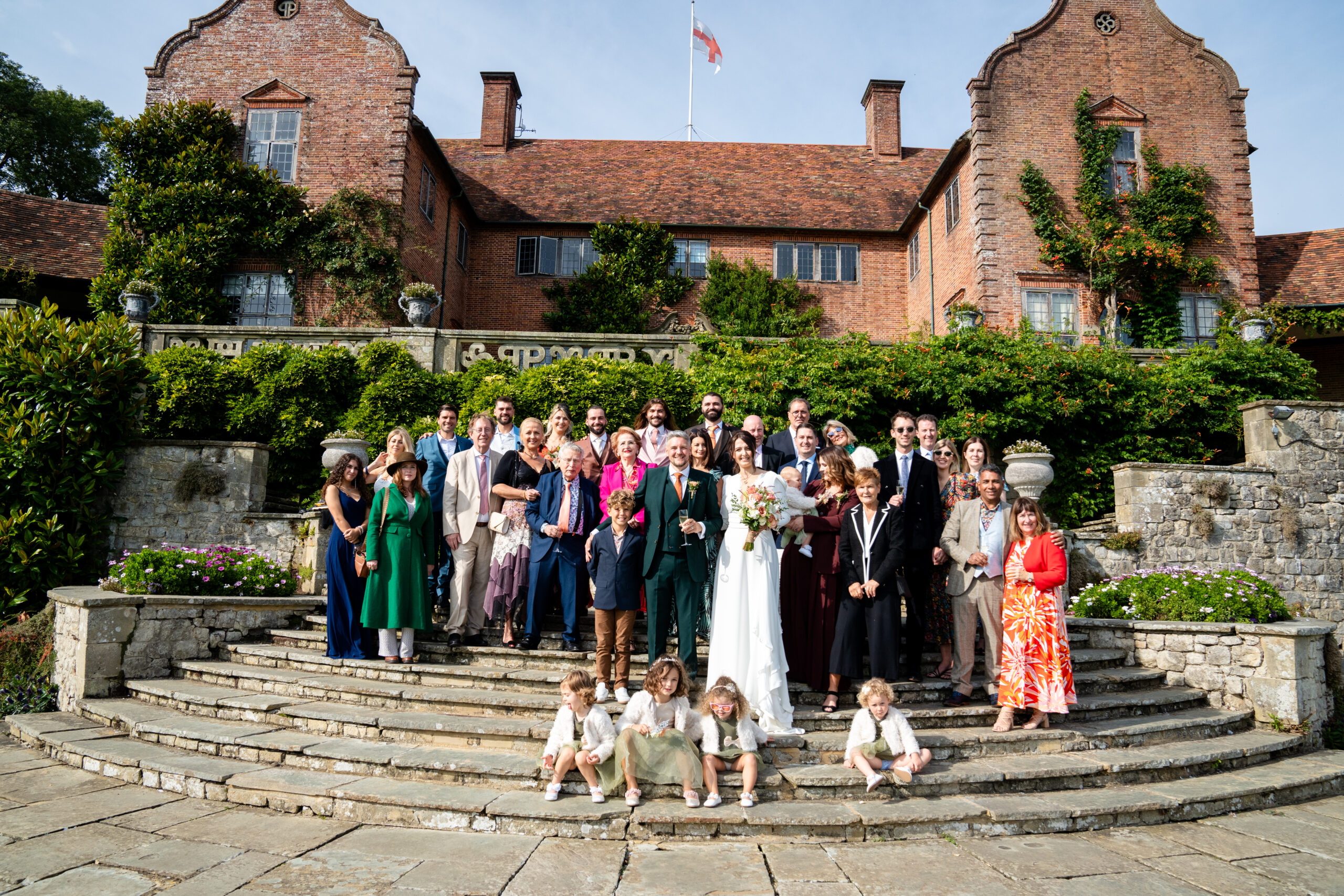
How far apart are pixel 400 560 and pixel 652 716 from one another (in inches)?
120

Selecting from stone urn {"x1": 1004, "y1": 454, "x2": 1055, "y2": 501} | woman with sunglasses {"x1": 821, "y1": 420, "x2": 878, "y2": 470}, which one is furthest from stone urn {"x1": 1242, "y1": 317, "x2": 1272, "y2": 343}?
woman with sunglasses {"x1": 821, "y1": 420, "x2": 878, "y2": 470}

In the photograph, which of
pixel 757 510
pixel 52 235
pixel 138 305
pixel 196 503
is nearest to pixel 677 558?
pixel 757 510

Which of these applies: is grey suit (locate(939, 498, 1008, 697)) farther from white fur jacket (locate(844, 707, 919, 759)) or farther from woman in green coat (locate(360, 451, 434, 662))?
woman in green coat (locate(360, 451, 434, 662))

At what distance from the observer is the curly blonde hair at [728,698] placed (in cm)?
510

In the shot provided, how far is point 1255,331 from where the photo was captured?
13.5 meters

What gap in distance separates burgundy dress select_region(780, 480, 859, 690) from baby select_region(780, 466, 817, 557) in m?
0.04

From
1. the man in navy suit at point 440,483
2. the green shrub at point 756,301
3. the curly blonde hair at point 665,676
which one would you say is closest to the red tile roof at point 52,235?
the green shrub at point 756,301

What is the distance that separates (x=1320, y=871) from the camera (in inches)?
170

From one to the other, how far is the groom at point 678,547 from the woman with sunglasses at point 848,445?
153 centimetres

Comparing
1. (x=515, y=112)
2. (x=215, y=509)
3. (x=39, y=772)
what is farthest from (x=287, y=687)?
(x=515, y=112)

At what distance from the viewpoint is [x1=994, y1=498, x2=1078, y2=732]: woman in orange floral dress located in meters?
5.91

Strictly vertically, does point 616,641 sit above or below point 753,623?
below

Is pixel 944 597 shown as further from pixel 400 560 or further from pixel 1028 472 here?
pixel 400 560

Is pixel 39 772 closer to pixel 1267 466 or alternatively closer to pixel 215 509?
pixel 215 509
